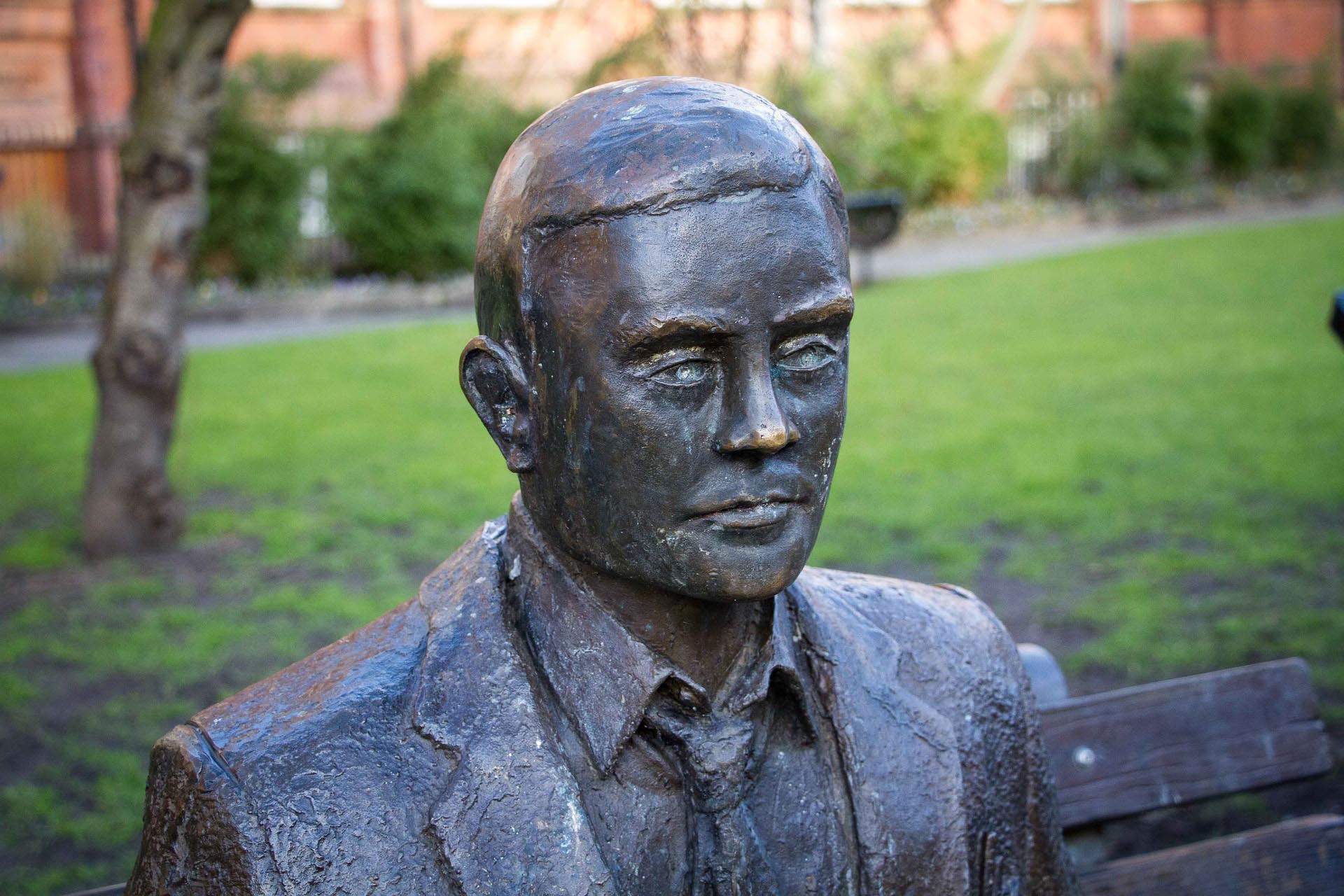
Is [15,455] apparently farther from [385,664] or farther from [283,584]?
[385,664]

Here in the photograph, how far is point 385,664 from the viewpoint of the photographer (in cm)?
196

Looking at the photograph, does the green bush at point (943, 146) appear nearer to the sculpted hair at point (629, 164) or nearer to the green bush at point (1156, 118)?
the green bush at point (1156, 118)

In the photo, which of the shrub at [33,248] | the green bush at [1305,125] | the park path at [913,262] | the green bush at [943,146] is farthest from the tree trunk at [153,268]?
the green bush at [1305,125]

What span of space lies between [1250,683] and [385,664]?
6.49ft

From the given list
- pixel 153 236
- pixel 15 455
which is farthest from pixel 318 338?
pixel 153 236

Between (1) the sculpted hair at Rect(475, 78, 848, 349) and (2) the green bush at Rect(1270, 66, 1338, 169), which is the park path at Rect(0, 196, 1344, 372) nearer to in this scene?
(2) the green bush at Rect(1270, 66, 1338, 169)

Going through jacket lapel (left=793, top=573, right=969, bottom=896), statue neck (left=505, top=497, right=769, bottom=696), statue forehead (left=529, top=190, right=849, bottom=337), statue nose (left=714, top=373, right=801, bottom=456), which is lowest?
jacket lapel (left=793, top=573, right=969, bottom=896)

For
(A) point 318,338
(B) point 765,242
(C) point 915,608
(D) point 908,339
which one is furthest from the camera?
(A) point 318,338

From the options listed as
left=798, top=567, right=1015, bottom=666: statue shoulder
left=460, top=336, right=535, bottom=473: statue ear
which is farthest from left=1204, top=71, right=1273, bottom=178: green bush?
left=460, top=336, right=535, bottom=473: statue ear

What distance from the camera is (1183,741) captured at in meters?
2.97

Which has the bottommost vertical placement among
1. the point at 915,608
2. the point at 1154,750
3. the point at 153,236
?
the point at 1154,750

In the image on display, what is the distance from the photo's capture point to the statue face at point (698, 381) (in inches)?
68.5

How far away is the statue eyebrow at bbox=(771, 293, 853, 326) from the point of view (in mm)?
1769

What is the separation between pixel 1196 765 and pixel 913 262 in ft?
54.1
